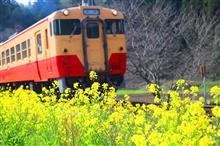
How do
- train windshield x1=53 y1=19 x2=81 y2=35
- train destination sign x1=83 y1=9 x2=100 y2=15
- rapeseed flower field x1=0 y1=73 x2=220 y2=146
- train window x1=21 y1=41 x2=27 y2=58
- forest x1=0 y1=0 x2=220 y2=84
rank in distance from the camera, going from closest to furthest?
rapeseed flower field x1=0 y1=73 x2=220 y2=146 < train windshield x1=53 y1=19 x2=81 y2=35 < train destination sign x1=83 y1=9 x2=100 y2=15 < train window x1=21 y1=41 x2=27 y2=58 < forest x1=0 y1=0 x2=220 y2=84

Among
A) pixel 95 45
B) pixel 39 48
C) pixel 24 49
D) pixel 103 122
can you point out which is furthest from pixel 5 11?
pixel 103 122

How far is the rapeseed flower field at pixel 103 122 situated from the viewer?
3957 mm

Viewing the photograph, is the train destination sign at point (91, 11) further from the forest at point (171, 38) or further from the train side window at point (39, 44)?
the forest at point (171, 38)

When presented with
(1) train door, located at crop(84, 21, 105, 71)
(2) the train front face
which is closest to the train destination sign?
(2) the train front face

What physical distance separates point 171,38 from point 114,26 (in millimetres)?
8423

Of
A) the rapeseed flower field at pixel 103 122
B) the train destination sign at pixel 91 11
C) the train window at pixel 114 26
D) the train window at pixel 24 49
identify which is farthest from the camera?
the train window at pixel 24 49

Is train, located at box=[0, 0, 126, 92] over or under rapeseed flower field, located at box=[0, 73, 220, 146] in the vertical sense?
over

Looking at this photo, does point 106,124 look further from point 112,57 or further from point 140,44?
point 140,44

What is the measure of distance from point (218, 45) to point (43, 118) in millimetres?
18420

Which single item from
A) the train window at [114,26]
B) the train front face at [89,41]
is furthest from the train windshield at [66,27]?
the train window at [114,26]

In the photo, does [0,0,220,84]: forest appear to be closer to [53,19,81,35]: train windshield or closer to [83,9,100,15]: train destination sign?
[83,9,100,15]: train destination sign

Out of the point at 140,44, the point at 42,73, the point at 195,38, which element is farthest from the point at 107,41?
the point at 195,38

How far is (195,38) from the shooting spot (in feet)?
71.2

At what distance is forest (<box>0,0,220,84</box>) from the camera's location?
59.5 feet
